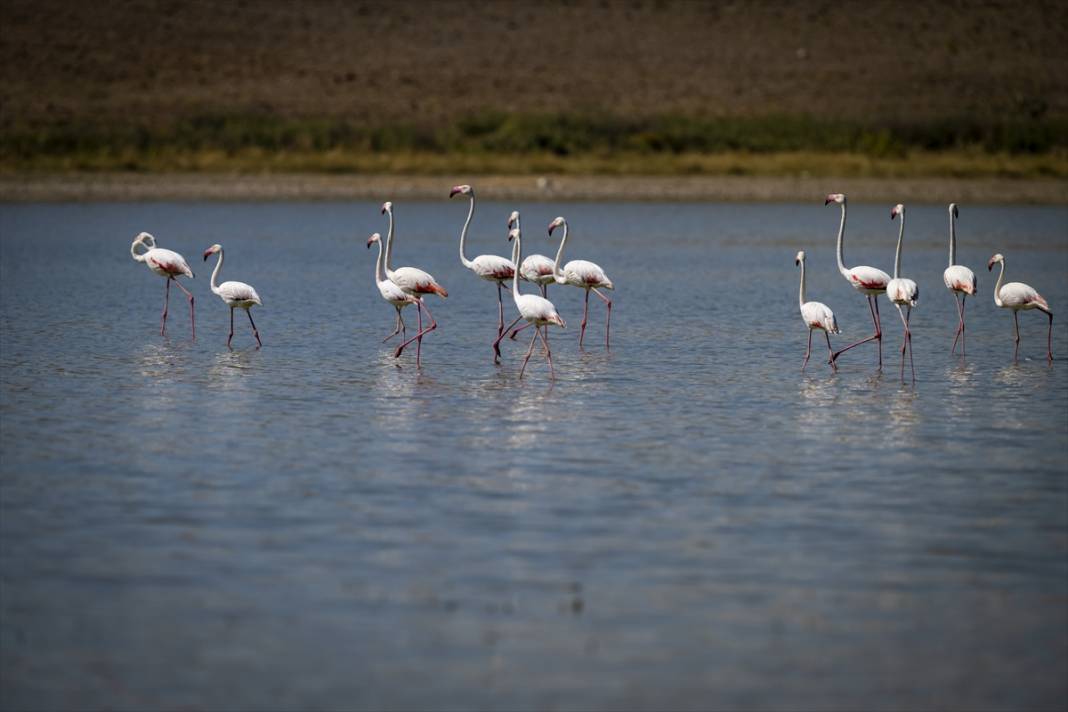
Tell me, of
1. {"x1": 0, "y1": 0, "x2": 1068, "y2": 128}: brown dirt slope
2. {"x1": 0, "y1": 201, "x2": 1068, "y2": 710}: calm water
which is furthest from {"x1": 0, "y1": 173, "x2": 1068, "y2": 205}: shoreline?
{"x1": 0, "y1": 201, "x2": 1068, "y2": 710}: calm water

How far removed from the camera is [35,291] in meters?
19.6

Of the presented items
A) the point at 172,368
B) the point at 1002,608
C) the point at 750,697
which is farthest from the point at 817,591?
the point at 172,368

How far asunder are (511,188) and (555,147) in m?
6.42

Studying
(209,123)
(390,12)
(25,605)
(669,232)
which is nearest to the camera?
(25,605)

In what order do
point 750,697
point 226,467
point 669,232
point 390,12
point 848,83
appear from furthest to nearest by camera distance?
1. point 390,12
2. point 848,83
3. point 669,232
4. point 226,467
5. point 750,697

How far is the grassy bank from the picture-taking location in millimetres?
40688

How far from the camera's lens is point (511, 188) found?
38.6 meters

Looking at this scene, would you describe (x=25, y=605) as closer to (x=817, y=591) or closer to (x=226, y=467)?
(x=226, y=467)

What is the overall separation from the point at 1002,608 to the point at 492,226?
26.2 m

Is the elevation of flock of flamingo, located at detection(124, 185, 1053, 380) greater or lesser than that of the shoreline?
lesser

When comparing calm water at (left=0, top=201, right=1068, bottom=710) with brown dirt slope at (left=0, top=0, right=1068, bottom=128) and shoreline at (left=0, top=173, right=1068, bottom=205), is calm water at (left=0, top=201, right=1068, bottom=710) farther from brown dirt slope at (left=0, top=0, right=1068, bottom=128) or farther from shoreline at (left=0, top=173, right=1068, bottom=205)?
brown dirt slope at (left=0, top=0, right=1068, bottom=128)

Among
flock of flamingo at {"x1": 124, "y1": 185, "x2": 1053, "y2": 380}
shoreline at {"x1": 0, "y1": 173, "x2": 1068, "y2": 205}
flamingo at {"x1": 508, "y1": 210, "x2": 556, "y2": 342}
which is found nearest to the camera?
flock of flamingo at {"x1": 124, "y1": 185, "x2": 1053, "y2": 380}

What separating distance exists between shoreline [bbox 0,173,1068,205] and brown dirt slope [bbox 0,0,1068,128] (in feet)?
42.8

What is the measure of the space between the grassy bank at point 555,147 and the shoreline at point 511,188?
1.03 metres
